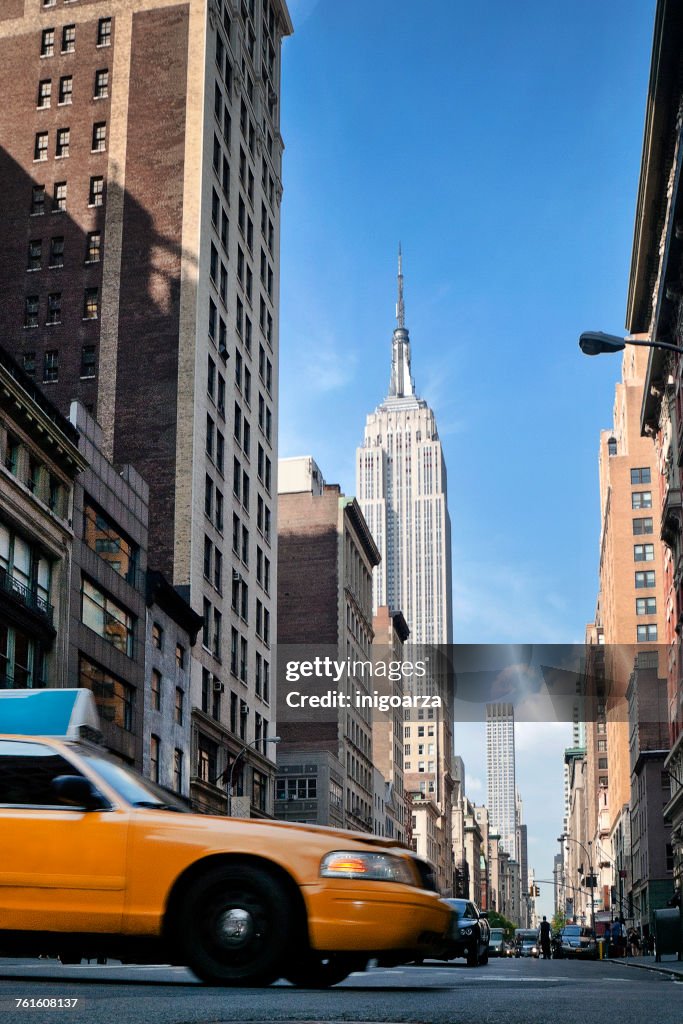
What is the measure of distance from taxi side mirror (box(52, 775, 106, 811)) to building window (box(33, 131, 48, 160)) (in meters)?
66.9

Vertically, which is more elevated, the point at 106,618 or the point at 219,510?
the point at 219,510

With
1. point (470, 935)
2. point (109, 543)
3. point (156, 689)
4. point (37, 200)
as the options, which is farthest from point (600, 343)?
point (37, 200)

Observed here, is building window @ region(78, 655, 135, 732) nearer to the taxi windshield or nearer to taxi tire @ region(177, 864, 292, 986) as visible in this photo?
the taxi windshield

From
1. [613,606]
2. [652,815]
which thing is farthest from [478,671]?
[613,606]

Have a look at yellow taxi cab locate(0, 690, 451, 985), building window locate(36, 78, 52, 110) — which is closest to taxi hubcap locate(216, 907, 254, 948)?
yellow taxi cab locate(0, 690, 451, 985)

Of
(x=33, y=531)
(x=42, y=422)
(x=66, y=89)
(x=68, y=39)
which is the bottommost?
(x=33, y=531)

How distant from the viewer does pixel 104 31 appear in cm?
7138

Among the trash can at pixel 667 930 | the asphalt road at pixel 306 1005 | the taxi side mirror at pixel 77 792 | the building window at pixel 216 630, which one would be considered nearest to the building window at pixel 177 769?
the building window at pixel 216 630

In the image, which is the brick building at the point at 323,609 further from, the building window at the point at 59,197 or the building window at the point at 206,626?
the building window at the point at 59,197

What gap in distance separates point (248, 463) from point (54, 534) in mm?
29746

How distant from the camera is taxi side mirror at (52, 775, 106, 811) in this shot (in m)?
7.73

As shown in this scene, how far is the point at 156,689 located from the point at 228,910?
151 ft

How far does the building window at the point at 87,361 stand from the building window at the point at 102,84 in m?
15.2

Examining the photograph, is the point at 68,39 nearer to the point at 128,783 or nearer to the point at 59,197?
the point at 59,197
